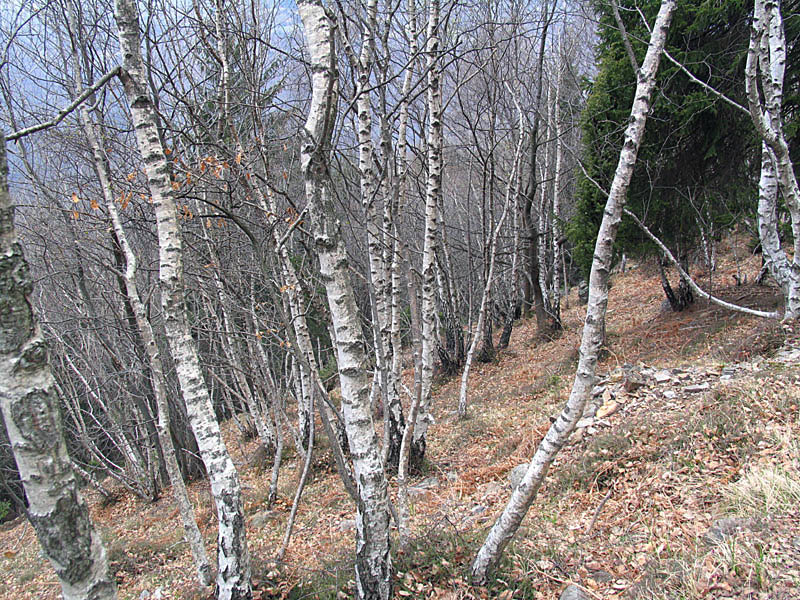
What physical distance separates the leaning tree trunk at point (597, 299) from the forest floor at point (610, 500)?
0.70 m

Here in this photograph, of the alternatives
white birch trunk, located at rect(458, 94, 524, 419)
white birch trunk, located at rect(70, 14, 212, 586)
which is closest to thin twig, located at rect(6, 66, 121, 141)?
white birch trunk, located at rect(70, 14, 212, 586)

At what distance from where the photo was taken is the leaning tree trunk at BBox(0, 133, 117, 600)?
53.9 inches

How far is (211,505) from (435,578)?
20.2ft

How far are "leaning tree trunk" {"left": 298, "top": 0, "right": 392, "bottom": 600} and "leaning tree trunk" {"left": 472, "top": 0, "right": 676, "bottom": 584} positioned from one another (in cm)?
85

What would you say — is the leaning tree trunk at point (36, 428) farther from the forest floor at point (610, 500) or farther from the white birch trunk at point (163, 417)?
the white birch trunk at point (163, 417)

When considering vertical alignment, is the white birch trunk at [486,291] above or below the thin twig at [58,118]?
below

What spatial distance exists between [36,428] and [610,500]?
4225 mm

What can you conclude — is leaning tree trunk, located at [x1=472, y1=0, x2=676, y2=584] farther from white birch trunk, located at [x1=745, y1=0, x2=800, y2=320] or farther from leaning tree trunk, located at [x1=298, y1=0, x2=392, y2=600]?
white birch trunk, located at [x1=745, y1=0, x2=800, y2=320]

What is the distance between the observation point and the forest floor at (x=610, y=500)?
289 centimetres

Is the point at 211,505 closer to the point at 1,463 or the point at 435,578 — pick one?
the point at 435,578

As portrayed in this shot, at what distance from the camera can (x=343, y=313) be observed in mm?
2689

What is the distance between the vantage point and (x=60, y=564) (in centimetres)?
143

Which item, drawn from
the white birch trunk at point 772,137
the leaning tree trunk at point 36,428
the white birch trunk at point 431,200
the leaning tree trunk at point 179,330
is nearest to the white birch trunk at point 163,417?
the leaning tree trunk at point 179,330

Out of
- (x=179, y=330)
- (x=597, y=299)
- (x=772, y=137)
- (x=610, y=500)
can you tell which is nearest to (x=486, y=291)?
(x=772, y=137)
